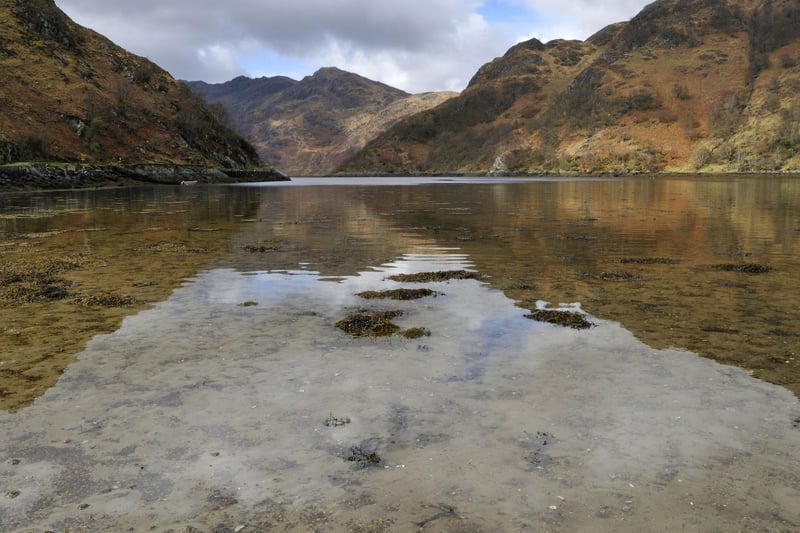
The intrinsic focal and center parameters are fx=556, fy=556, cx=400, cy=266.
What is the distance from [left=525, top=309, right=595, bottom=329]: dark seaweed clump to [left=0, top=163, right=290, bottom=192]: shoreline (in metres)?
79.3

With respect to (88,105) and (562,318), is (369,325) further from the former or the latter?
(88,105)

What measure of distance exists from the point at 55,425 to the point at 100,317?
5.86 metres

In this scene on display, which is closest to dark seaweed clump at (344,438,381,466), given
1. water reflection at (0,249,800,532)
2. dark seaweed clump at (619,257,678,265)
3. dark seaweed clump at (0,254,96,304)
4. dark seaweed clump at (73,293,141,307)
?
water reflection at (0,249,800,532)

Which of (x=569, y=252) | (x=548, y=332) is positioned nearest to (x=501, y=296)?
(x=548, y=332)

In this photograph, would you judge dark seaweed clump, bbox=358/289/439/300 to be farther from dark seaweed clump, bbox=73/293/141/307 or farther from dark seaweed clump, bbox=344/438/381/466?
dark seaweed clump, bbox=344/438/381/466

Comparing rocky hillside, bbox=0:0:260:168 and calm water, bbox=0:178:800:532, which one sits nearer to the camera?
calm water, bbox=0:178:800:532

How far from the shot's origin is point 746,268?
17250mm

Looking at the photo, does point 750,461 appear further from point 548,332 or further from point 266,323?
point 266,323

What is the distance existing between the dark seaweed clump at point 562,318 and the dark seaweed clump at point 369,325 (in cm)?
317

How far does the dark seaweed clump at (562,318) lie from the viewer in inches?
464

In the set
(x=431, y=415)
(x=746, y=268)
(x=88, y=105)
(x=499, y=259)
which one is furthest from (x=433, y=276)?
(x=88, y=105)

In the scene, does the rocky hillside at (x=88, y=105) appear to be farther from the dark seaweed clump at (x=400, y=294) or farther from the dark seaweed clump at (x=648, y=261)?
the dark seaweed clump at (x=648, y=261)

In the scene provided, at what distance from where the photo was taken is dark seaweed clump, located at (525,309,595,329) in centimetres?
1178

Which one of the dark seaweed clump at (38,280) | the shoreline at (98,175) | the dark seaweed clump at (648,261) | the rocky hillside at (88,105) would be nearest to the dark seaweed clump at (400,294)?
the dark seaweed clump at (38,280)
